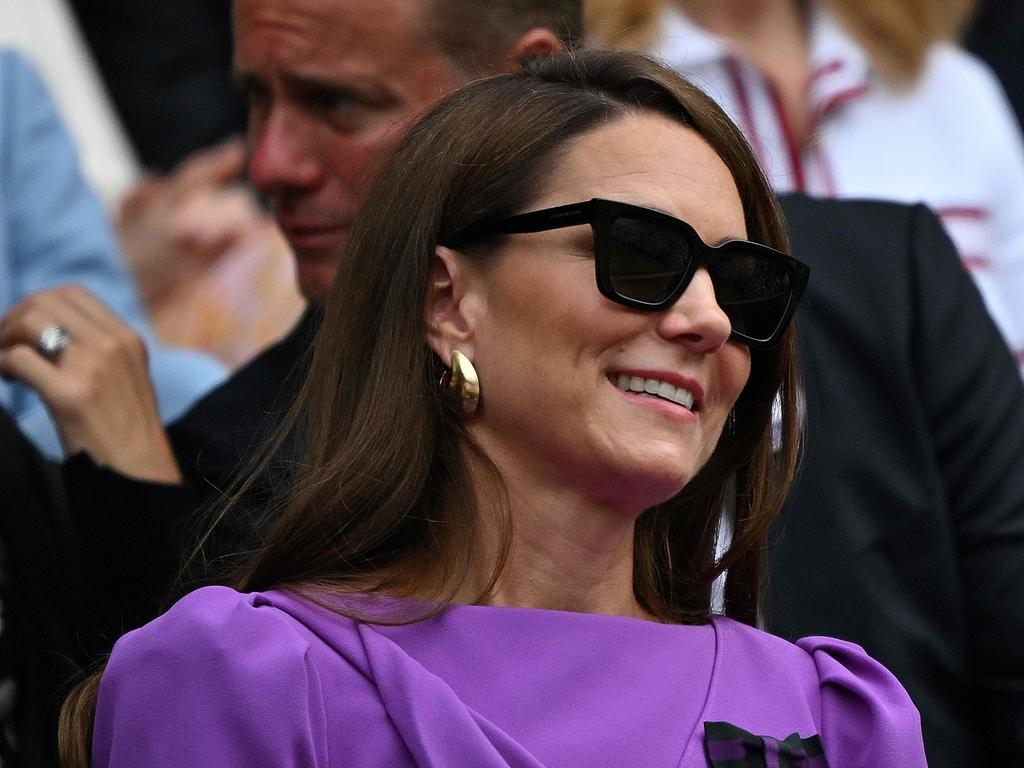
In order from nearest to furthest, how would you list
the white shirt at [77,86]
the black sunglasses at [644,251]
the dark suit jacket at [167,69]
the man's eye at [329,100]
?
the black sunglasses at [644,251] → the man's eye at [329,100] → the white shirt at [77,86] → the dark suit jacket at [167,69]

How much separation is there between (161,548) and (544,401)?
0.85m

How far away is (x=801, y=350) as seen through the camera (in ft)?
10.4

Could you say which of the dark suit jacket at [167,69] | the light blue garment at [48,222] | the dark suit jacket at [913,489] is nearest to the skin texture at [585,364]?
the dark suit jacket at [913,489]

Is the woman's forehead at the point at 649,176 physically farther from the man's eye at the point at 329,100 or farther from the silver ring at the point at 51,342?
the silver ring at the point at 51,342

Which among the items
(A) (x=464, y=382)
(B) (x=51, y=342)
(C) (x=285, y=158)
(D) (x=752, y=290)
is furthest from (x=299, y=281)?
(D) (x=752, y=290)

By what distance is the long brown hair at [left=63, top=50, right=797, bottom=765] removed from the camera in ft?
7.68

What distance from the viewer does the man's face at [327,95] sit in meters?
3.29

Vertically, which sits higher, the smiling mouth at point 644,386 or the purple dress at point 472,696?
the smiling mouth at point 644,386

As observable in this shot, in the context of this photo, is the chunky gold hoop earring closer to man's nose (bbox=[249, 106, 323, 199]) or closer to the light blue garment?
man's nose (bbox=[249, 106, 323, 199])

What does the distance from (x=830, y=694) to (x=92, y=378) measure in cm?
141

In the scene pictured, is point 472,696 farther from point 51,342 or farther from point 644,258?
point 51,342

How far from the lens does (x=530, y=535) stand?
7.80 ft

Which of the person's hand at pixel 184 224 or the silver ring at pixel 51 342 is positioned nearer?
the silver ring at pixel 51 342

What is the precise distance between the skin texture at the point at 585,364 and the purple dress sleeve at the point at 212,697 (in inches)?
14.1
